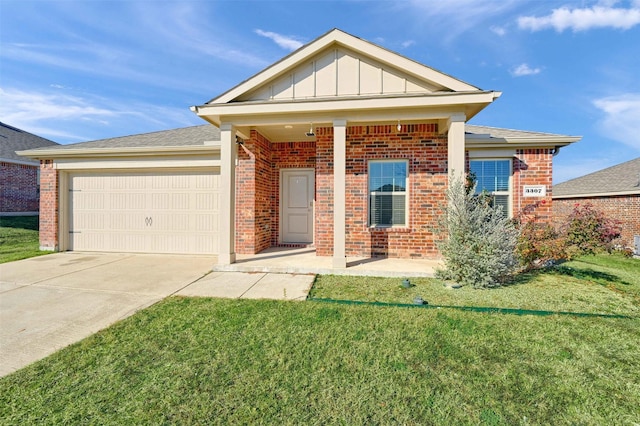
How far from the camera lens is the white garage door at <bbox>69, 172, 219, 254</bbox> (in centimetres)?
739

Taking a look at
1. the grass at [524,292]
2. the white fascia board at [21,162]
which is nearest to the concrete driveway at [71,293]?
the grass at [524,292]

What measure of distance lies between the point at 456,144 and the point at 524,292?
2764 millimetres

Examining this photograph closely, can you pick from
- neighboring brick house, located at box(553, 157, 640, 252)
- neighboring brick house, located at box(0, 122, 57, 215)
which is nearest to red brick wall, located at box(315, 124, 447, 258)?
neighboring brick house, located at box(553, 157, 640, 252)

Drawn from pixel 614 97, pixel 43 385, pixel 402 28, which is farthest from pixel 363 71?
pixel 614 97

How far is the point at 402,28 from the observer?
774 cm

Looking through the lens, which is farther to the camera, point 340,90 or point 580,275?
point 340,90

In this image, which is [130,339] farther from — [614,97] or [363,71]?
[614,97]

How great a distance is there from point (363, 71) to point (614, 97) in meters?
18.2

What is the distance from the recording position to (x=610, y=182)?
39.5 ft

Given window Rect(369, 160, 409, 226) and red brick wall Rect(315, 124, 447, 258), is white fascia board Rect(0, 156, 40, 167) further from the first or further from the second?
window Rect(369, 160, 409, 226)

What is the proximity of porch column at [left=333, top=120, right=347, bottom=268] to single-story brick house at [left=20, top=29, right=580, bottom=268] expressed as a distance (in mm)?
27

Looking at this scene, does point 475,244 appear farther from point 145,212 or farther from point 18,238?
point 18,238

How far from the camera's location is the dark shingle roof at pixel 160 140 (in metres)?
7.62

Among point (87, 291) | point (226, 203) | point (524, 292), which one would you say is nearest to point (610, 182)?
point (524, 292)
